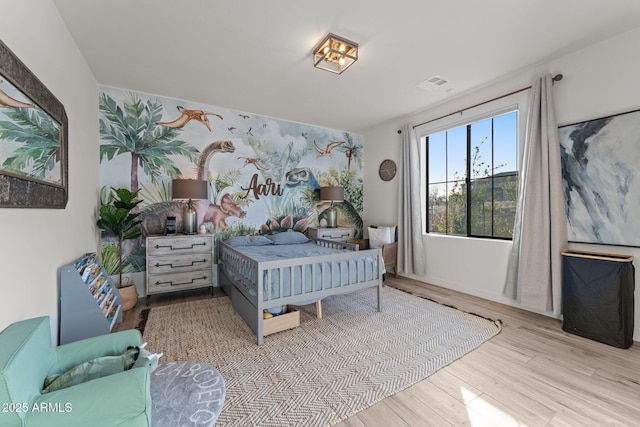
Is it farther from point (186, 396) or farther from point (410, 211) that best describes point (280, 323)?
point (410, 211)

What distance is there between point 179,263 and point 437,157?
3.99m

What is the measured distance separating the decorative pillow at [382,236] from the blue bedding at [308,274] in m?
1.36

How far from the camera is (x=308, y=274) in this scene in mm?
2578

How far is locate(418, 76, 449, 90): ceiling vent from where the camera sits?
3.07m

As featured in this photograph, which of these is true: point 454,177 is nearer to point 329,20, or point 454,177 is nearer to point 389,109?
point 389,109

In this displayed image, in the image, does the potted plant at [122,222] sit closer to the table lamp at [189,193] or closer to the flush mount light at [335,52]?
the table lamp at [189,193]

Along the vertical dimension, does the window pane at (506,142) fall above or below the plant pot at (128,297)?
above

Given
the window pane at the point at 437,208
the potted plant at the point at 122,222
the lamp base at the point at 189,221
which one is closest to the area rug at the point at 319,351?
the potted plant at the point at 122,222

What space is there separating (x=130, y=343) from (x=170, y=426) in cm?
53

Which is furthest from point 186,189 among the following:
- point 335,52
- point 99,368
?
point 99,368

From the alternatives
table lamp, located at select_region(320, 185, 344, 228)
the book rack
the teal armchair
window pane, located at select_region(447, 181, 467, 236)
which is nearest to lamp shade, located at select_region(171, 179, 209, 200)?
the book rack

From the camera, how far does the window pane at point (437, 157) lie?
13.2ft

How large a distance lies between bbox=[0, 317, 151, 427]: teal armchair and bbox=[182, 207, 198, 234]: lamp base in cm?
243

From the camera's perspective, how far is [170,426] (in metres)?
1.03
